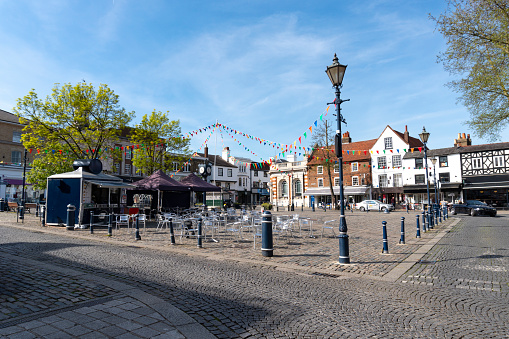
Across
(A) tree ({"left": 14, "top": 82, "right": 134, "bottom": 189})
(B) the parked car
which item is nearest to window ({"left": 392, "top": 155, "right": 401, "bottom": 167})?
(B) the parked car

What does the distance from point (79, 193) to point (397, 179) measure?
40.6 m

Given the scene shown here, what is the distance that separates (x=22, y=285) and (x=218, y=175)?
5709cm

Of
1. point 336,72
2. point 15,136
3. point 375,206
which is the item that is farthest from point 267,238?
point 15,136

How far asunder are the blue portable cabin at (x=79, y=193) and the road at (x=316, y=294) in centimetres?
706

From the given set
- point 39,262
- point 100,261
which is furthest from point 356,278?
point 39,262

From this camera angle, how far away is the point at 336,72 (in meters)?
8.58

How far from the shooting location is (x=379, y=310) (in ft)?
15.2

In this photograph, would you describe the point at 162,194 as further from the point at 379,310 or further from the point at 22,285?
the point at 379,310

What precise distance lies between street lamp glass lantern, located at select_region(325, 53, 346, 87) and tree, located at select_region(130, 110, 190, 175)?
23062mm

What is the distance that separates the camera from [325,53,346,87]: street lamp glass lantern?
8547 mm

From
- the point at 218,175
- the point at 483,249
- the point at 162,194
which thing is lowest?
the point at 483,249

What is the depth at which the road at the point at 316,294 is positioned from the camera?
3928mm

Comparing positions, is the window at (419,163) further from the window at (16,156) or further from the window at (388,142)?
the window at (16,156)

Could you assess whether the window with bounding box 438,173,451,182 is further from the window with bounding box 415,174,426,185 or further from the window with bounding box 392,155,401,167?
the window with bounding box 392,155,401,167
